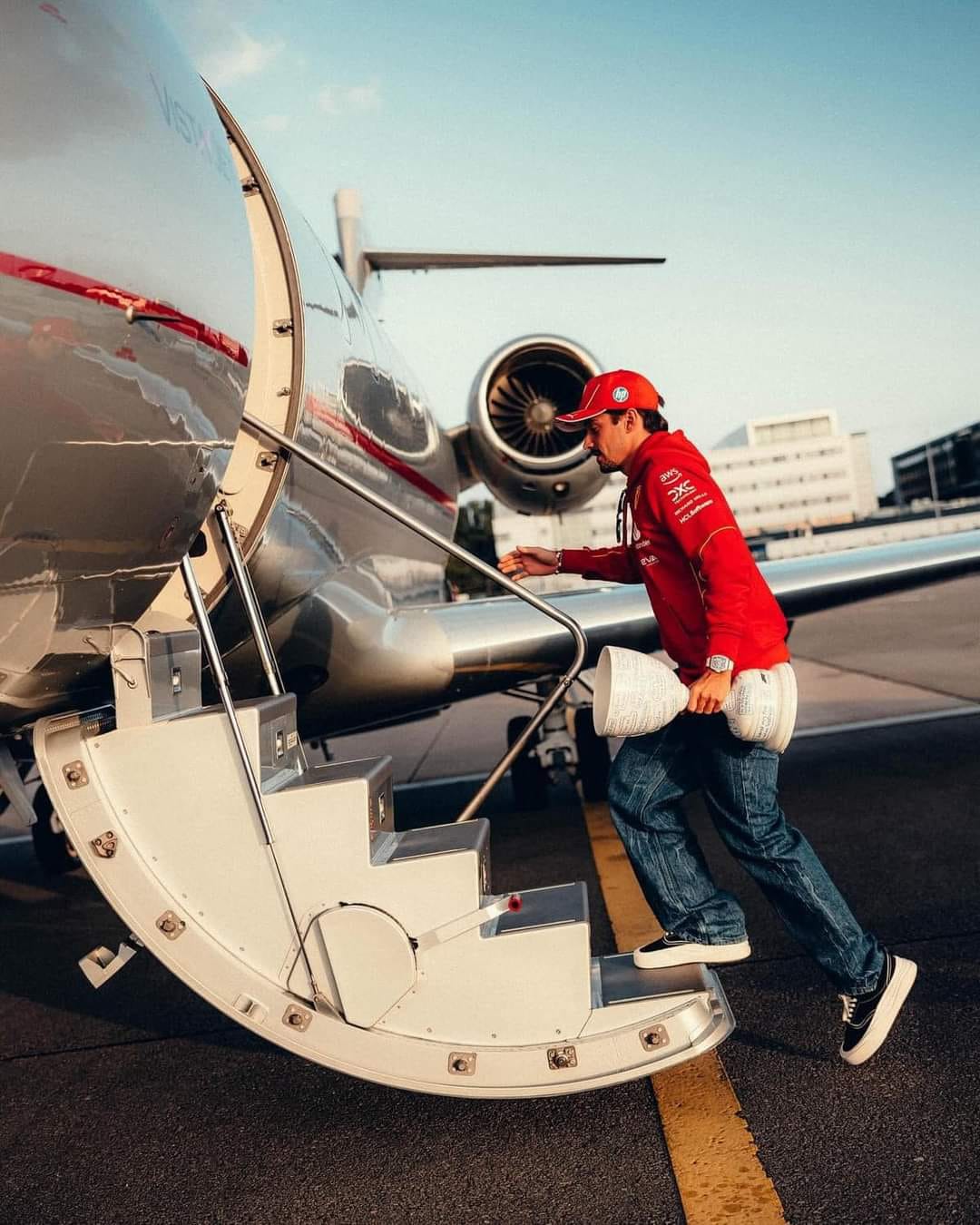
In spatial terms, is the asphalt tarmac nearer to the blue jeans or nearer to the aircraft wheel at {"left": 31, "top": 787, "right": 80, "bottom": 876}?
the blue jeans

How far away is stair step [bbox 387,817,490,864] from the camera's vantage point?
3018 mm

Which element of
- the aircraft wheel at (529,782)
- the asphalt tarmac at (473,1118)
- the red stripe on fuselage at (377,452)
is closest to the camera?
the asphalt tarmac at (473,1118)

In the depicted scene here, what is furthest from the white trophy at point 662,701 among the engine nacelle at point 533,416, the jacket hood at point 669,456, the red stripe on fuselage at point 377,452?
the engine nacelle at point 533,416

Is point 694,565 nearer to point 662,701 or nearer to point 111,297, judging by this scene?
point 662,701

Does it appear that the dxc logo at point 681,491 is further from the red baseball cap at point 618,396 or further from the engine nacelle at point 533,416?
the engine nacelle at point 533,416

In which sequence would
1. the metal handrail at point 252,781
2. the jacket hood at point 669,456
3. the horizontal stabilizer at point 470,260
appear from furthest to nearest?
the horizontal stabilizer at point 470,260 → the jacket hood at point 669,456 → the metal handrail at point 252,781

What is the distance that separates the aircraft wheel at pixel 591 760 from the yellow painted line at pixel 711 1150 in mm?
4431

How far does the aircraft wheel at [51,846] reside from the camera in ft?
23.2

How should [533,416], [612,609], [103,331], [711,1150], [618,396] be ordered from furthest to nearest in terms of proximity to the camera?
1. [533,416]
2. [612,609]
3. [618,396]
4. [711,1150]
5. [103,331]

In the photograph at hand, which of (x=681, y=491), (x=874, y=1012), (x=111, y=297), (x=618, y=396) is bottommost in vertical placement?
(x=874, y=1012)

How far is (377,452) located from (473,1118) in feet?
11.7

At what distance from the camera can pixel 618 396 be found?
3375mm

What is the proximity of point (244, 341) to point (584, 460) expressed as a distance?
586 centimetres

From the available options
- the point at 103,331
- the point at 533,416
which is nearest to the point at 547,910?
the point at 103,331
